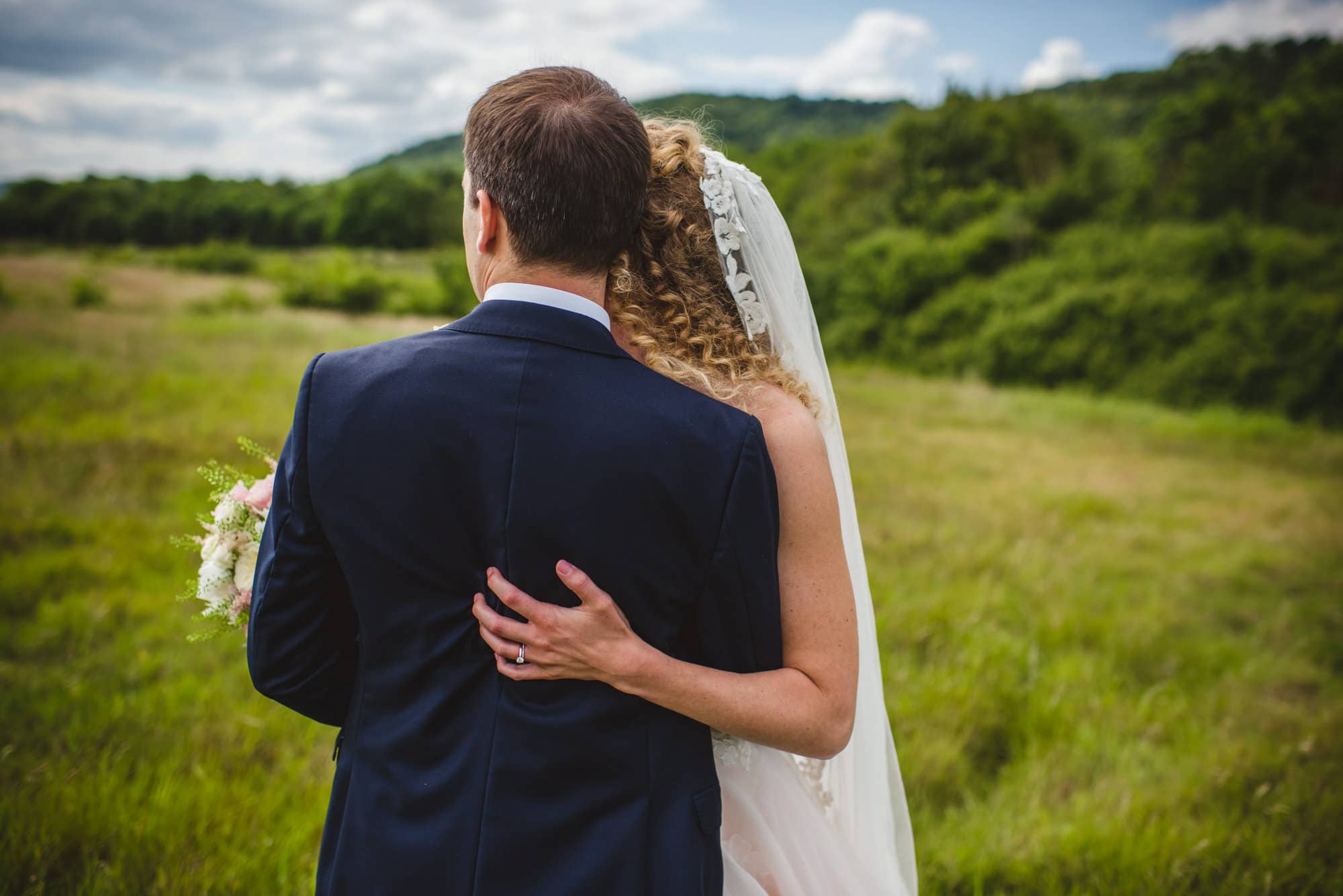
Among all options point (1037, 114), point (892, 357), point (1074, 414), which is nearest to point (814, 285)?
point (892, 357)

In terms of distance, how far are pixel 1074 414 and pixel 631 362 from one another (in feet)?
57.4

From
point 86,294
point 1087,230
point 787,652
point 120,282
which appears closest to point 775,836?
point 787,652

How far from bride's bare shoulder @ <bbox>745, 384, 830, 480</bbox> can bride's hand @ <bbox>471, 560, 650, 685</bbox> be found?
452mm

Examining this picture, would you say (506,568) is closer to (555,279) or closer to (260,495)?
(555,279)

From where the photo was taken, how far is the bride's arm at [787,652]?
1380 millimetres

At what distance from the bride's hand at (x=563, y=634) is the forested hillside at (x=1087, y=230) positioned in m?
21.9

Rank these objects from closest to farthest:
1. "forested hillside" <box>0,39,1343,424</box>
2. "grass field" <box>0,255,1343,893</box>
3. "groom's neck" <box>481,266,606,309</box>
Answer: "groom's neck" <box>481,266,606,309</box> → "grass field" <box>0,255,1343,893</box> → "forested hillside" <box>0,39,1343,424</box>

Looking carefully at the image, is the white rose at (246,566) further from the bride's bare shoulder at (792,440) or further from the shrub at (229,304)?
the shrub at (229,304)

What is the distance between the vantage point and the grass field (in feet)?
10.5

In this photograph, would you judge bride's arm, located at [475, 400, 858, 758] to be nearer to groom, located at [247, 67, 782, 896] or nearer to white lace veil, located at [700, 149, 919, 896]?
groom, located at [247, 67, 782, 896]

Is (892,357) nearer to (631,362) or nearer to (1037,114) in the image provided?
(1037,114)

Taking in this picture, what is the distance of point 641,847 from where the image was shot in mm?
1458

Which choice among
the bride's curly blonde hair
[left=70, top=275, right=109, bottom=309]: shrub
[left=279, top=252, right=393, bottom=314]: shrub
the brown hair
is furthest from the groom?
[left=279, top=252, right=393, bottom=314]: shrub

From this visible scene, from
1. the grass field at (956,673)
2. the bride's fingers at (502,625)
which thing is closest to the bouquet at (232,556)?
the bride's fingers at (502,625)
